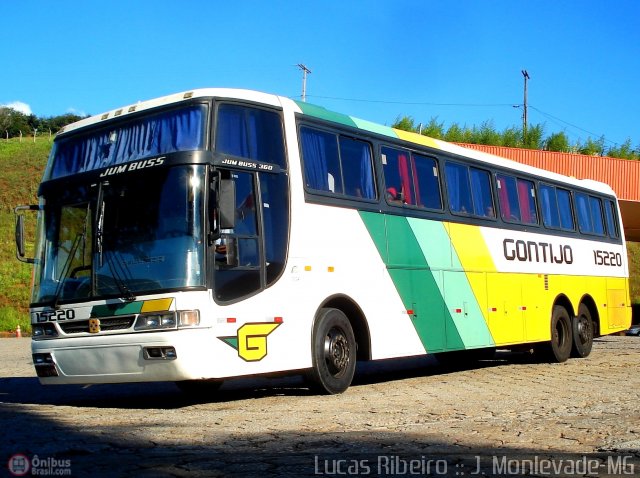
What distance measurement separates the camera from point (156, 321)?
27.5 ft

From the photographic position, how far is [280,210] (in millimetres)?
9367

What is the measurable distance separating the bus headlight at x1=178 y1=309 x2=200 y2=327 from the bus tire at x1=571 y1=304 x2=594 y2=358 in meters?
10.3

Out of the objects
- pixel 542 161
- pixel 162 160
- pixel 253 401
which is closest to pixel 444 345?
pixel 253 401

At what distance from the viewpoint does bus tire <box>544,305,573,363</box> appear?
51.8 ft

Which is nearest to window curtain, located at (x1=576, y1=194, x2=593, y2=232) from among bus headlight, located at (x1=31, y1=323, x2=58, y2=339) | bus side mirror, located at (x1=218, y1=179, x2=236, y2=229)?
bus side mirror, located at (x1=218, y1=179, x2=236, y2=229)

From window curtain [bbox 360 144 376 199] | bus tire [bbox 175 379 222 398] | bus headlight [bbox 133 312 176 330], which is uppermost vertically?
window curtain [bbox 360 144 376 199]

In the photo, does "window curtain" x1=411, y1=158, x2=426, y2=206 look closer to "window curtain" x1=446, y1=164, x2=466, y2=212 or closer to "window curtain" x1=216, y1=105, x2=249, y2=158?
"window curtain" x1=446, y1=164, x2=466, y2=212

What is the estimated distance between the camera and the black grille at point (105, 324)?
8570 millimetres

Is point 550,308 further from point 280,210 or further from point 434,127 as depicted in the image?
point 434,127

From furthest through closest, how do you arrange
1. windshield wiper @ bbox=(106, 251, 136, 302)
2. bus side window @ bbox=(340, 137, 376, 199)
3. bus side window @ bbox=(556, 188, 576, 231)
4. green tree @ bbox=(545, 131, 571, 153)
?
1. green tree @ bbox=(545, 131, 571, 153)
2. bus side window @ bbox=(556, 188, 576, 231)
3. bus side window @ bbox=(340, 137, 376, 199)
4. windshield wiper @ bbox=(106, 251, 136, 302)

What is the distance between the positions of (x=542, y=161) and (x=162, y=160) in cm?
2479

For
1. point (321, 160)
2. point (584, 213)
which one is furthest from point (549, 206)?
point (321, 160)

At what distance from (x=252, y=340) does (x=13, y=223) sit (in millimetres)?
47457

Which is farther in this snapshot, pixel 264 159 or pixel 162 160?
pixel 264 159
